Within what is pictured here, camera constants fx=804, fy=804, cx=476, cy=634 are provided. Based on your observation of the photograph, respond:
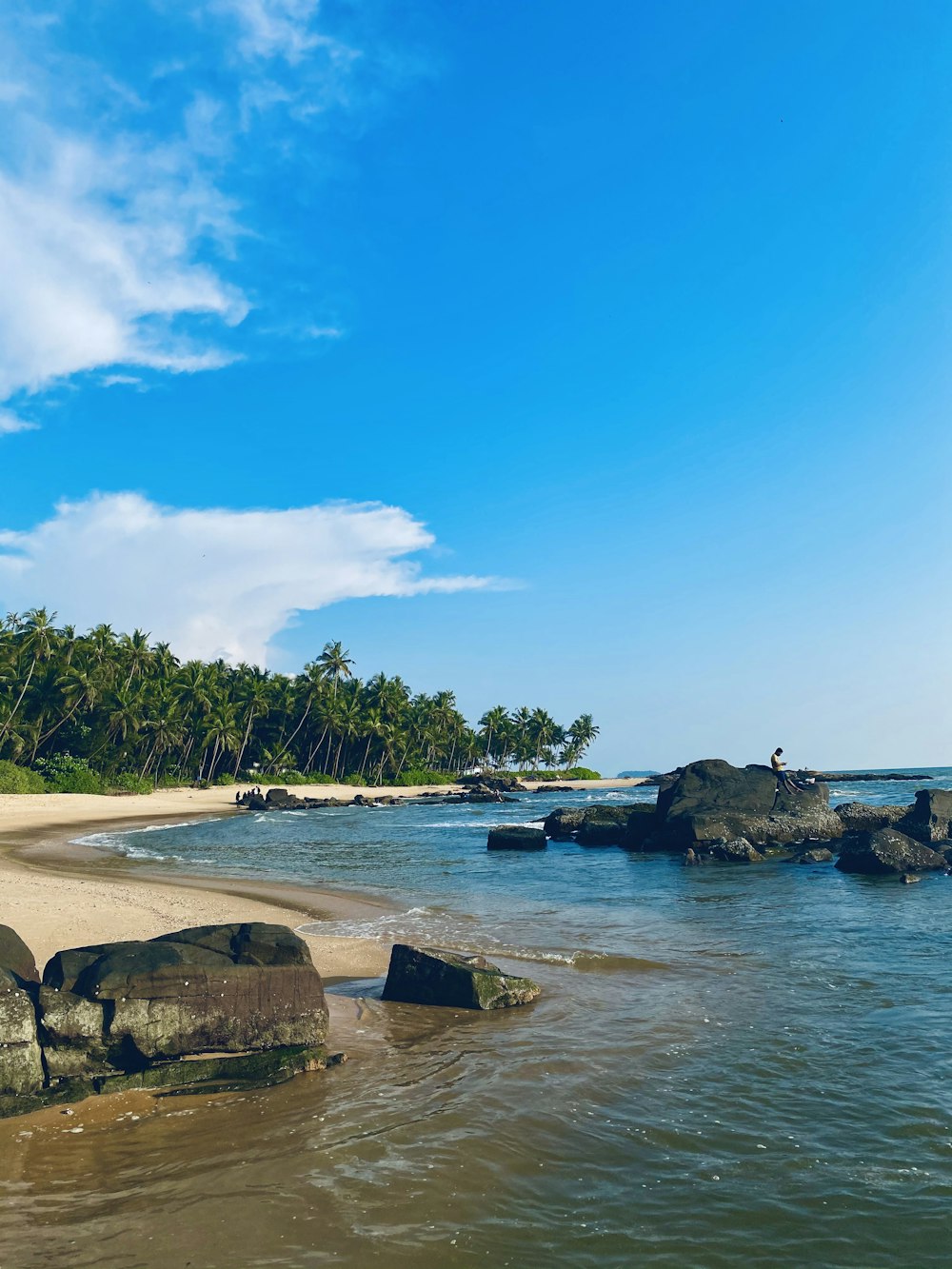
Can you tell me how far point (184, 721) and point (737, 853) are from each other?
65.5m

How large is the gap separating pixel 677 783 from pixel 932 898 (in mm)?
15796

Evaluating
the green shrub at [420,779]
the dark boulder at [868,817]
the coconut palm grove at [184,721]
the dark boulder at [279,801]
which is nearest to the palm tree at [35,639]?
the coconut palm grove at [184,721]

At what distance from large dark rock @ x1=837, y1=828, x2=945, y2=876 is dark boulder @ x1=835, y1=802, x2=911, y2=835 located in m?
7.41

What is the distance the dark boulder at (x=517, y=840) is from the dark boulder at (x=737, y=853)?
7699mm

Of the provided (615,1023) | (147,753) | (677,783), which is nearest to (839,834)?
(677,783)

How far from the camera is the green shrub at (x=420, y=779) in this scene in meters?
105

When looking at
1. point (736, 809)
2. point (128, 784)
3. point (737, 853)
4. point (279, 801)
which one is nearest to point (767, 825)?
point (736, 809)

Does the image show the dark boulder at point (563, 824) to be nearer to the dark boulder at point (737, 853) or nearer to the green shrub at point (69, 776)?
the dark boulder at point (737, 853)

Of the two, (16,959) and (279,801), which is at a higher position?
(16,959)

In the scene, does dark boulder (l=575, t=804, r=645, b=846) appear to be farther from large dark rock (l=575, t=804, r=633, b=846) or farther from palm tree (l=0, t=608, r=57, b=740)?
palm tree (l=0, t=608, r=57, b=740)

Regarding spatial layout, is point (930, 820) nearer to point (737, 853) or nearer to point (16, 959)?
point (737, 853)

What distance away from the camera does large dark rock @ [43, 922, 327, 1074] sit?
7484 millimetres

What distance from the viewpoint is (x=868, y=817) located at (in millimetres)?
32969

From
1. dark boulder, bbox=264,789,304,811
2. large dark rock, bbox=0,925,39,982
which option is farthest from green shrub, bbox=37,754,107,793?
large dark rock, bbox=0,925,39,982
